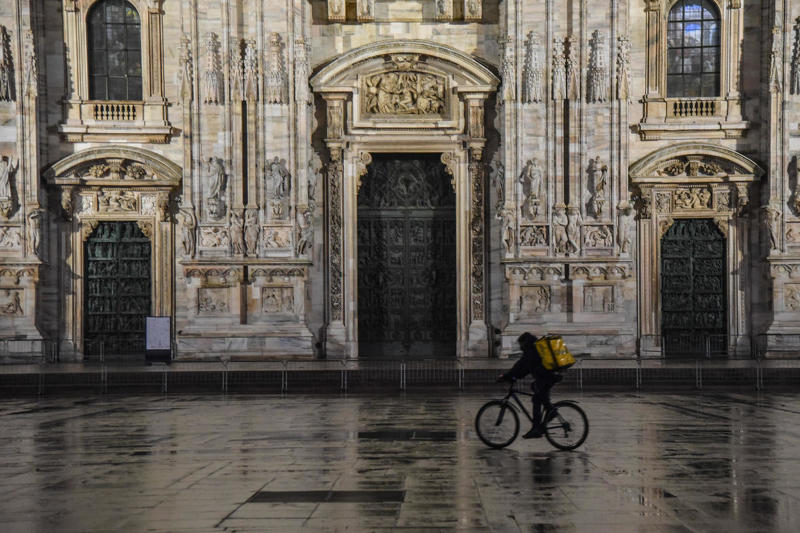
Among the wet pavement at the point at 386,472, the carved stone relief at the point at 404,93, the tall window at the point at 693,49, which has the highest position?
the tall window at the point at 693,49

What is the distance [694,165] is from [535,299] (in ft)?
17.6

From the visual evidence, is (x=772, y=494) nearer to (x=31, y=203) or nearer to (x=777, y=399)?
(x=777, y=399)

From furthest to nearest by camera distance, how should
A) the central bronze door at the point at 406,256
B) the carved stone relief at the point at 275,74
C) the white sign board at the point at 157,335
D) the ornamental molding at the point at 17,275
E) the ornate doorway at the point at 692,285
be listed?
the central bronze door at the point at 406,256 < the ornate doorway at the point at 692,285 < the carved stone relief at the point at 275,74 < the ornamental molding at the point at 17,275 < the white sign board at the point at 157,335

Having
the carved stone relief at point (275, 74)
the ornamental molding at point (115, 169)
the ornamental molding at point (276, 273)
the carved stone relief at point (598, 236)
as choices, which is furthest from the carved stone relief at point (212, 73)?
the carved stone relief at point (598, 236)

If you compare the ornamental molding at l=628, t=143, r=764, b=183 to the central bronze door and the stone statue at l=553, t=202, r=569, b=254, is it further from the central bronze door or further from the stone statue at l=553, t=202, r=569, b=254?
the central bronze door

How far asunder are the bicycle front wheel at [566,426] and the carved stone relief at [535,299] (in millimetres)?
14643

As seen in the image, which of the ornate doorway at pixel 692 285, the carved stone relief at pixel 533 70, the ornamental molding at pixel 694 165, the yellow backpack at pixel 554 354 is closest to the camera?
the yellow backpack at pixel 554 354

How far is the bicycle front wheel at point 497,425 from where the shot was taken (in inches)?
493

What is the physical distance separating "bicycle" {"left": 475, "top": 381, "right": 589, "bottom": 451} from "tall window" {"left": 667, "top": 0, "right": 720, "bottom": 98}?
17882mm

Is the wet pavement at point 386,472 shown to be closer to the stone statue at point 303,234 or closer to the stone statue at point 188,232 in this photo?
the stone statue at point 188,232

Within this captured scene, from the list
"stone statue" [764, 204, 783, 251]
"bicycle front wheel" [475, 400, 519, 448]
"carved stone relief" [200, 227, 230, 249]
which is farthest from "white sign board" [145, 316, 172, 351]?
"stone statue" [764, 204, 783, 251]

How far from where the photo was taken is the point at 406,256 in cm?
2880

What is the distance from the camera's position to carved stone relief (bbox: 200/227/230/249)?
89.0ft

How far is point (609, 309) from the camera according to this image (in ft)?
88.8
